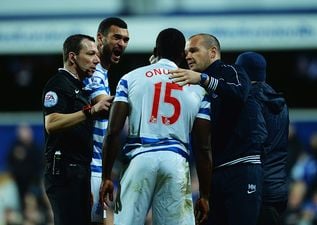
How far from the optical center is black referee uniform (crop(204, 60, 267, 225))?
23.2 feet

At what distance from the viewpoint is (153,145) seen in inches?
253

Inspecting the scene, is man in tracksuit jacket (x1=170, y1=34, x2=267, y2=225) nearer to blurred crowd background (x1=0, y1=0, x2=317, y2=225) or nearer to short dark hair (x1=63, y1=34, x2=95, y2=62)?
short dark hair (x1=63, y1=34, x2=95, y2=62)

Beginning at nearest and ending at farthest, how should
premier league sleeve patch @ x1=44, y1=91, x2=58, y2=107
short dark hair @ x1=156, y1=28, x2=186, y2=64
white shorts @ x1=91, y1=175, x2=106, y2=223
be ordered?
short dark hair @ x1=156, y1=28, x2=186, y2=64, premier league sleeve patch @ x1=44, y1=91, x2=58, y2=107, white shorts @ x1=91, y1=175, x2=106, y2=223

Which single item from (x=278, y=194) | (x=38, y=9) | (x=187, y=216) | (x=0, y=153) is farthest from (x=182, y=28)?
(x=187, y=216)

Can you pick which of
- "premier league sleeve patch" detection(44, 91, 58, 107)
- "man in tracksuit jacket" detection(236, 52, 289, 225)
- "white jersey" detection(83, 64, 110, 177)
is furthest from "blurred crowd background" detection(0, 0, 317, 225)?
"premier league sleeve patch" detection(44, 91, 58, 107)

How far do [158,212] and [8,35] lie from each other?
966cm

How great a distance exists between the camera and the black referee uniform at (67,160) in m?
6.85

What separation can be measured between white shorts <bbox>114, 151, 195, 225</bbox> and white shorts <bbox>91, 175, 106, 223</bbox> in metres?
0.56

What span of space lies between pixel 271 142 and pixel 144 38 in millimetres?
8103

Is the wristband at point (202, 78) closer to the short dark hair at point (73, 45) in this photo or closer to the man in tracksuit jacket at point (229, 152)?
the man in tracksuit jacket at point (229, 152)

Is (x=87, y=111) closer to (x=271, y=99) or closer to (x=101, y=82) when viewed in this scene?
(x=101, y=82)

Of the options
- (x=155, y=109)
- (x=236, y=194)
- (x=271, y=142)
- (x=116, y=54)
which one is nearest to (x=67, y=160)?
(x=155, y=109)

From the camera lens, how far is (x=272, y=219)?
24.5 ft

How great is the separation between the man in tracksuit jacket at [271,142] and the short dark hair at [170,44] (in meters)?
1.11
